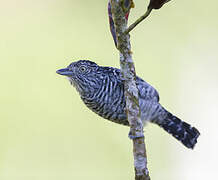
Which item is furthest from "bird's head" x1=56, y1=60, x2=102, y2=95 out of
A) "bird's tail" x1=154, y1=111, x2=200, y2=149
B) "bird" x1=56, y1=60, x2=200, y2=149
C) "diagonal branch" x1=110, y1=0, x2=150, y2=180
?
"diagonal branch" x1=110, y1=0, x2=150, y2=180

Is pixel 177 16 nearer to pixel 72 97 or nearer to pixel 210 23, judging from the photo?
pixel 210 23

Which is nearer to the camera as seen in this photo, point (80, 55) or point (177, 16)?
point (80, 55)

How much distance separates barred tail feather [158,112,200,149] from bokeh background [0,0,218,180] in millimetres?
769

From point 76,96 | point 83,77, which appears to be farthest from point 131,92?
point 76,96

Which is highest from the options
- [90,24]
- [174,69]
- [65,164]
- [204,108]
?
[90,24]

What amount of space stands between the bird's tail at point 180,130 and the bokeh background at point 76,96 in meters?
0.77

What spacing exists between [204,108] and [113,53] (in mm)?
1070

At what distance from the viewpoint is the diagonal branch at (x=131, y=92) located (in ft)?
6.70

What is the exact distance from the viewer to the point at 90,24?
483 cm

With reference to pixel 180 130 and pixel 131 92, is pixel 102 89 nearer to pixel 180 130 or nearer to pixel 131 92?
pixel 180 130

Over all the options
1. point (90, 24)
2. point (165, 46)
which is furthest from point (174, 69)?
point (90, 24)

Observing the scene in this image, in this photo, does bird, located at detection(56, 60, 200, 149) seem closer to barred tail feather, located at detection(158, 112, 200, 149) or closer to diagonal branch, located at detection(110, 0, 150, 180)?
barred tail feather, located at detection(158, 112, 200, 149)

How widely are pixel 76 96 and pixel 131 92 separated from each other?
2.84 metres

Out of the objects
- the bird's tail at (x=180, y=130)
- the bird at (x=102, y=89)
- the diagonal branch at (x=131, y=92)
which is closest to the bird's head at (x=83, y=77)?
the bird at (x=102, y=89)
